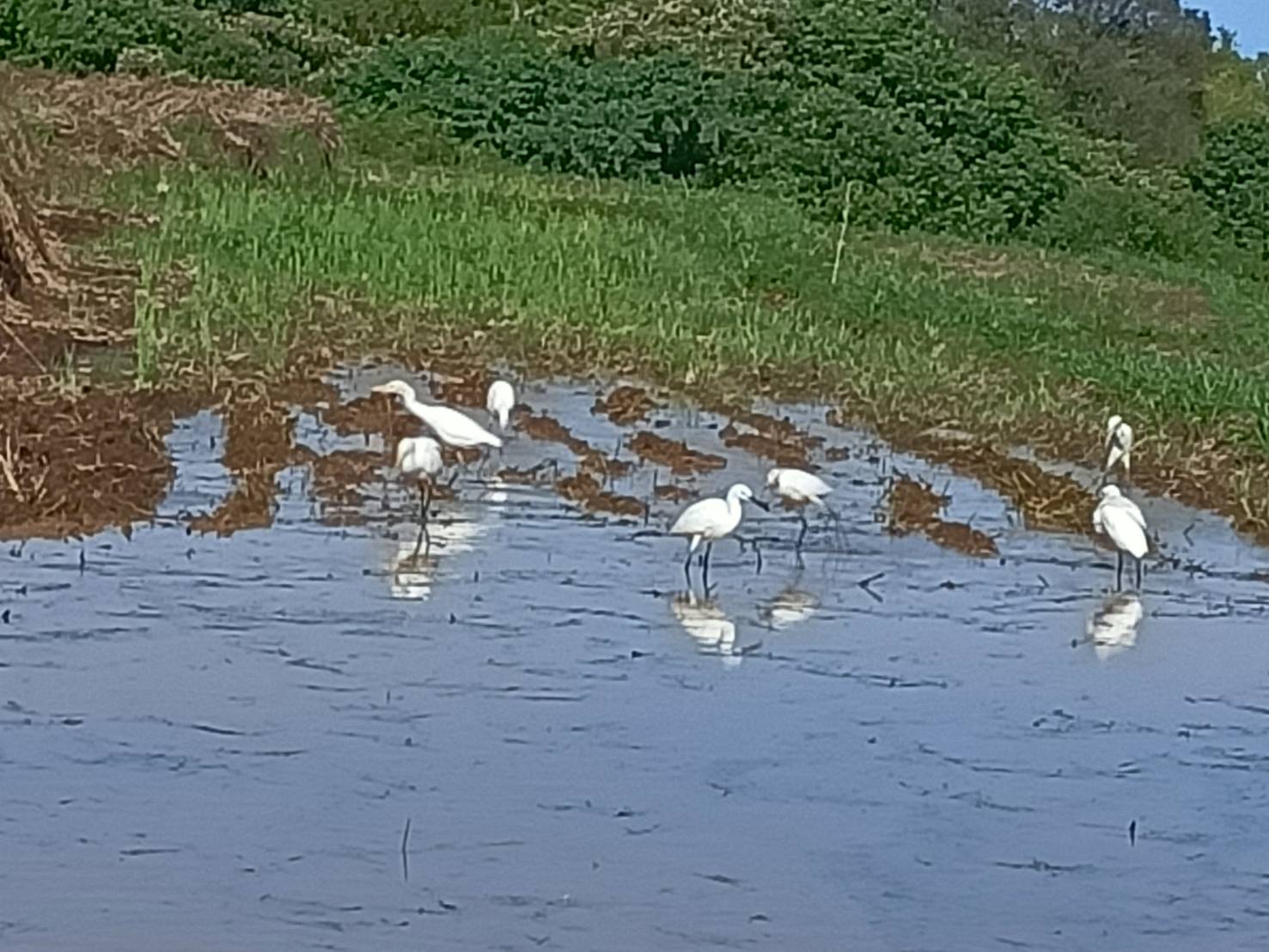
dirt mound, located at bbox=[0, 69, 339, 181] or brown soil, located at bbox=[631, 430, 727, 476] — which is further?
dirt mound, located at bbox=[0, 69, 339, 181]

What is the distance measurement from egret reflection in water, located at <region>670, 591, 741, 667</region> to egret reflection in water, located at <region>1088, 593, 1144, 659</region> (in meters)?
1.29

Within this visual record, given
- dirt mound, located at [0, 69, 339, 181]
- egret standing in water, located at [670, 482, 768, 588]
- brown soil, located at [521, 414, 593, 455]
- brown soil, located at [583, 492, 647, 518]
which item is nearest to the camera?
egret standing in water, located at [670, 482, 768, 588]

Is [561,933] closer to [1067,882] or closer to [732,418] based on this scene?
[1067,882]

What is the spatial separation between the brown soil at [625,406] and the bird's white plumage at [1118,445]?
97.7 inches

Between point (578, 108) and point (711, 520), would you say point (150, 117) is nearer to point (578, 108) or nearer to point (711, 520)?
point (578, 108)

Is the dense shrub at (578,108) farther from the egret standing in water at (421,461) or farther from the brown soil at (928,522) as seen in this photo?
the egret standing in water at (421,461)

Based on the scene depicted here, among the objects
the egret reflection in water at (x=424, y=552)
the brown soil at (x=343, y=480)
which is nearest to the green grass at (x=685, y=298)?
the brown soil at (x=343, y=480)

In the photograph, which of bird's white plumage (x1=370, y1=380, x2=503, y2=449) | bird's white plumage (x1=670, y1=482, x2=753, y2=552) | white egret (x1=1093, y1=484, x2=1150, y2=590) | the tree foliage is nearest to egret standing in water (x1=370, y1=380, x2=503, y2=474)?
bird's white plumage (x1=370, y1=380, x2=503, y2=449)

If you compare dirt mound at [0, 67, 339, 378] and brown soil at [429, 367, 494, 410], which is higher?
dirt mound at [0, 67, 339, 378]

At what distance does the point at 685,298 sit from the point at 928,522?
752 cm

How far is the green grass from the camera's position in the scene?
1523 centimetres

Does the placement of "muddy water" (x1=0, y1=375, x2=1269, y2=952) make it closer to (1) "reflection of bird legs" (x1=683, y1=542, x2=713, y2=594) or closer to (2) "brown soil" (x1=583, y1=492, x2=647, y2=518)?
(1) "reflection of bird legs" (x1=683, y1=542, x2=713, y2=594)

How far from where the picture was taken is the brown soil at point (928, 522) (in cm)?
1073

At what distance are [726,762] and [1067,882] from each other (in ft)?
3.97
